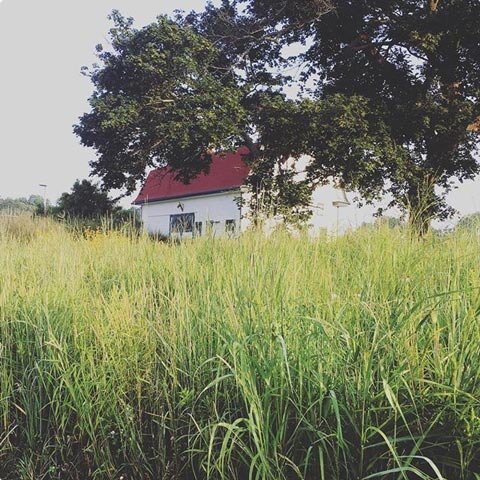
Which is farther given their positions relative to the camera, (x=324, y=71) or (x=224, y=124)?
(x=324, y=71)

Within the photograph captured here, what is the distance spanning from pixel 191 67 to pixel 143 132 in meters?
2.62

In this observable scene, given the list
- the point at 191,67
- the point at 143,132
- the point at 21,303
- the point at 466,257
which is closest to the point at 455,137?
the point at 191,67

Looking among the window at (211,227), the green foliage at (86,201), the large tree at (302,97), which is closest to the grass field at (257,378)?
the window at (211,227)

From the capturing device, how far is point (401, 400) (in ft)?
6.41

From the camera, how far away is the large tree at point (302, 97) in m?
15.5

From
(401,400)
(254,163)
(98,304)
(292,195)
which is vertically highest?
(254,163)

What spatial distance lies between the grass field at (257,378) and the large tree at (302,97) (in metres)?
11.4

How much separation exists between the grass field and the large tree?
1140 cm

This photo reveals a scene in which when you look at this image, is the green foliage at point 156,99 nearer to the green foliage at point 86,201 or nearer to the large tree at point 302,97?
the large tree at point 302,97

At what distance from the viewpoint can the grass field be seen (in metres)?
1.83

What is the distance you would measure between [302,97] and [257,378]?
49.7 ft

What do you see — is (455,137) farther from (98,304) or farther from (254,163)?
(98,304)

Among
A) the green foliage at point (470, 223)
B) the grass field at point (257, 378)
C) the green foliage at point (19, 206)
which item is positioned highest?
the green foliage at point (19, 206)

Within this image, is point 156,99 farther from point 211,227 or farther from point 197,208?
point 197,208
